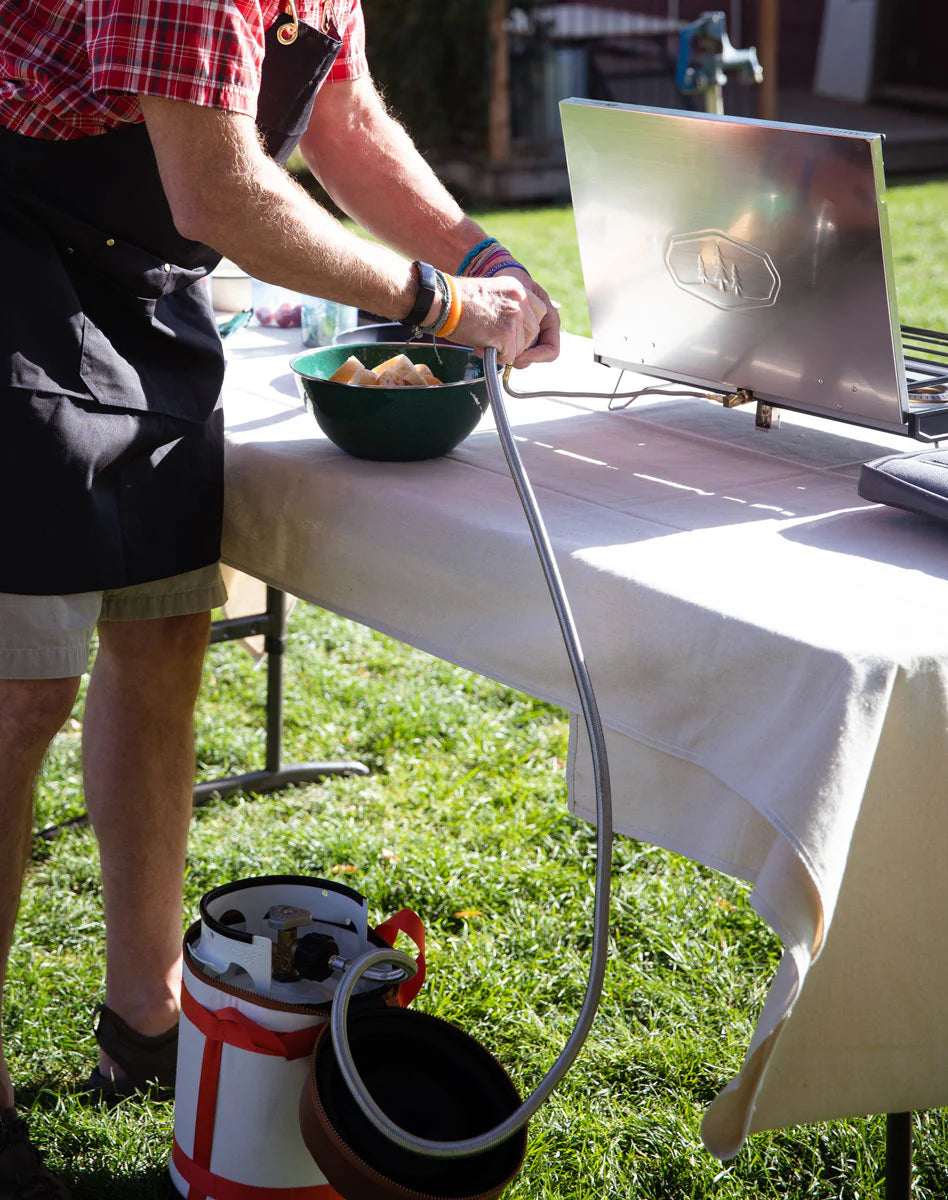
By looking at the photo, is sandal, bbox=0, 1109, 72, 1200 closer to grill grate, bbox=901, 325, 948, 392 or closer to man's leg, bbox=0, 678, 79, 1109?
man's leg, bbox=0, 678, 79, 1109

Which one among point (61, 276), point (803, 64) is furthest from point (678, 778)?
point (803, 64)

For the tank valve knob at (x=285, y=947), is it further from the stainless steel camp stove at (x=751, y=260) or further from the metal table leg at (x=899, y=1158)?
the stainless steel camp stove at (x=751, y=260)

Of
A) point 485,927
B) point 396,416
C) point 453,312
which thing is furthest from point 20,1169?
point 453,312

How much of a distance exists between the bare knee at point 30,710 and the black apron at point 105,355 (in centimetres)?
12

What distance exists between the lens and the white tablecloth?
1104 millimetres

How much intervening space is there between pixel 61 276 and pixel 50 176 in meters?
0.10

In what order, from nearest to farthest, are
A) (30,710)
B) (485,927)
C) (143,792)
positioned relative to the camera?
(30,710)
(143,792)
(485,927)

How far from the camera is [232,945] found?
1.45 meters

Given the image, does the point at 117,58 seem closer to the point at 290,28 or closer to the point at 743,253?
the point at 290,28

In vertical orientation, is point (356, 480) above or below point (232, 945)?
above

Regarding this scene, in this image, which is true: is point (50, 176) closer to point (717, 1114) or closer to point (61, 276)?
point (61, 276)

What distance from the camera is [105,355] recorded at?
145cm

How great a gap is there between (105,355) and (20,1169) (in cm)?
96

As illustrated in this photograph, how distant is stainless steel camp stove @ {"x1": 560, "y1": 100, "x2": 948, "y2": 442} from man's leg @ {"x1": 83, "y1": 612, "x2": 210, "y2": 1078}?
0.73 m
